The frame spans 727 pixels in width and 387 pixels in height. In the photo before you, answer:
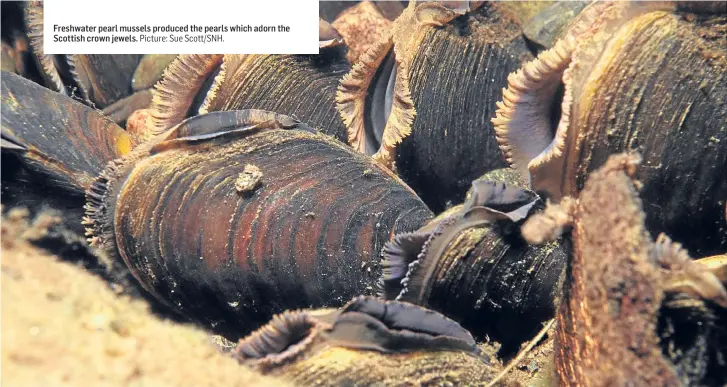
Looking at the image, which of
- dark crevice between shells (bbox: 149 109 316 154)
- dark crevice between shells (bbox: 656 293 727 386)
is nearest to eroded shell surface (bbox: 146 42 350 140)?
dark crevice between shells (bbox: 149 109 316 154)

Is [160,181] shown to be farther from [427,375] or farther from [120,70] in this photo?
[120,70]

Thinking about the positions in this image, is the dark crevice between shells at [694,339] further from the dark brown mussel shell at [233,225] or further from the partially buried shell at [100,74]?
the partially buried shell at [100,74]

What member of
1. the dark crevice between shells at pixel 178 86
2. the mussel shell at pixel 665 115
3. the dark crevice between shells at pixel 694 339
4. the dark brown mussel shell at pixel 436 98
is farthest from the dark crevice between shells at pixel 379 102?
the dark crevice between shells at pixel 694 339

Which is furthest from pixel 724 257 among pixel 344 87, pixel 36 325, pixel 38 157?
pixel 38 157

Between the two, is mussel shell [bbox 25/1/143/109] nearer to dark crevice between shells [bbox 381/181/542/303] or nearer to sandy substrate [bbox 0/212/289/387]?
sandy substrate [bbox 0/212/289/387]
